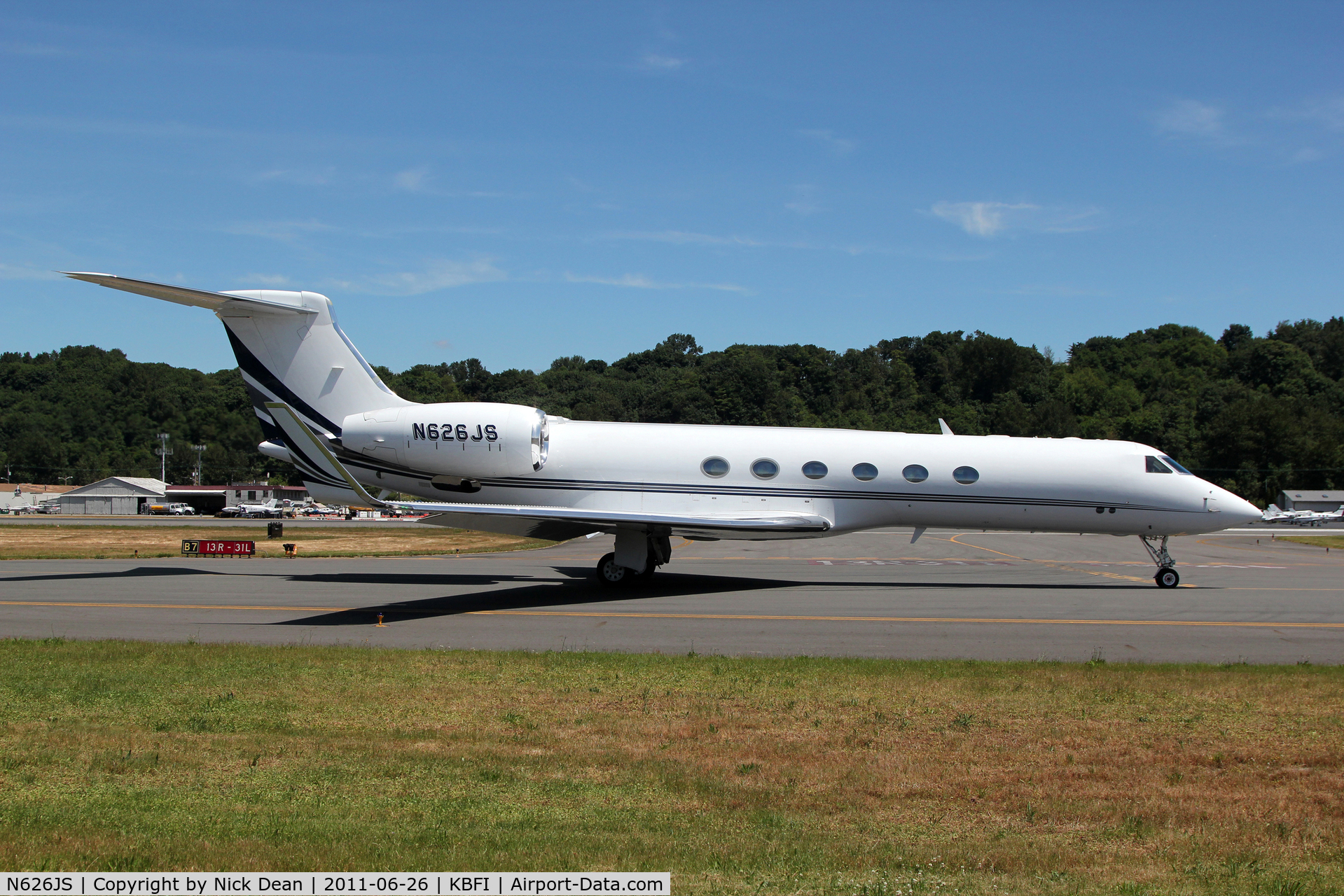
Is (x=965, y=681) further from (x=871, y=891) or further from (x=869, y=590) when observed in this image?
(x=869, y=590)

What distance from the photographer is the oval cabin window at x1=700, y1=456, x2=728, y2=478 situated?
1995cm

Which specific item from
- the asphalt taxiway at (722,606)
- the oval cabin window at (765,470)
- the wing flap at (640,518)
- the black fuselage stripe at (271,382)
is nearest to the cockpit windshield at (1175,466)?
the asphalt taxiway at (722,606)

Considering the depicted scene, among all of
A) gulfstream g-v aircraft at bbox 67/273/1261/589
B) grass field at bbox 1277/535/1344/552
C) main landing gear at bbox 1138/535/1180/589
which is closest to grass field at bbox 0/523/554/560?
gulfstream g-v aircraft at bbox 67/273/1261/589

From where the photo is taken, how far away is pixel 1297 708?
29.2 ft

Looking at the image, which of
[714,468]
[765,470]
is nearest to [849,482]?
[765,470]

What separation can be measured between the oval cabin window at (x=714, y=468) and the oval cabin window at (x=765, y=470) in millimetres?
572

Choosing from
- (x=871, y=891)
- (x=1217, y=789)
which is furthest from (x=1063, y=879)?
(x=1217, y=789)

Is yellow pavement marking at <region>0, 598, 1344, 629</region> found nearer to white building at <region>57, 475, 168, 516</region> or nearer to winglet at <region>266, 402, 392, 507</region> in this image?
winglet at <region>266, 402, 392, 507</region>

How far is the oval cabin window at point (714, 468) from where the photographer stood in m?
20.0

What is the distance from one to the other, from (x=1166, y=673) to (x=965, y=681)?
8.10 ft

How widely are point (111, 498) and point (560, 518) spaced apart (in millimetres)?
97188

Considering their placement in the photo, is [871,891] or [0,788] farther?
[0,788]

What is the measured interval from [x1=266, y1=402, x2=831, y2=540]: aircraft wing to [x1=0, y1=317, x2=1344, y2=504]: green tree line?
222ft
